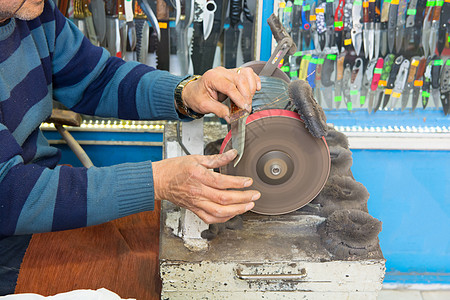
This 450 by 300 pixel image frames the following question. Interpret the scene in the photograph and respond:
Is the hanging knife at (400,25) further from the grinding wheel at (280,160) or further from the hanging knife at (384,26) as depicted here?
the grinding wheel at (280,160)

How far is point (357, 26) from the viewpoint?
2141 millimetres

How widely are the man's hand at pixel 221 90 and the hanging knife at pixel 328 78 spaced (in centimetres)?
105

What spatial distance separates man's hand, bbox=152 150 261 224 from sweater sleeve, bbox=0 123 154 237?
4cm

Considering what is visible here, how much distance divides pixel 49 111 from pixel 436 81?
188 centimetres

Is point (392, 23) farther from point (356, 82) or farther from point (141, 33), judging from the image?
point (141, 33)

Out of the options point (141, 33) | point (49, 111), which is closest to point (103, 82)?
point (49, 111)

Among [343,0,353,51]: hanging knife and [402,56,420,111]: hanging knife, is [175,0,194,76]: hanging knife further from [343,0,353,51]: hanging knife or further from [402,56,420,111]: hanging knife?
[402,56,420,111]: hanging knife

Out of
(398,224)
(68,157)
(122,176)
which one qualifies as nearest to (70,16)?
(68,157)

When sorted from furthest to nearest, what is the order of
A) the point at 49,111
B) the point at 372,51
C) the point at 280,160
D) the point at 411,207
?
the point at 411,207, the point at 372,51, the point at 49,111, the point at 280,160

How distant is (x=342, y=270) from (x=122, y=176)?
2.12ft

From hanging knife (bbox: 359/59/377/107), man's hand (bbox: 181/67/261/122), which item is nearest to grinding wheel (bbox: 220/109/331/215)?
man's hand (bbox: 181/67/261/122)

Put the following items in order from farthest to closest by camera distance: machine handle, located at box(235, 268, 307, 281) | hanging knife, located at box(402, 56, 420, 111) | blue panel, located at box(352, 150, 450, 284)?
blue panel, located at box(352, 150, 450, 284) < hanging knife, located at box(402, 56, 420, 111) < machine handle, located at box(235, 268, 307, 281)

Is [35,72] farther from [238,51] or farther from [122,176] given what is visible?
[238,51]

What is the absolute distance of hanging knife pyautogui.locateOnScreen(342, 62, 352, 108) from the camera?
2.23 meters
